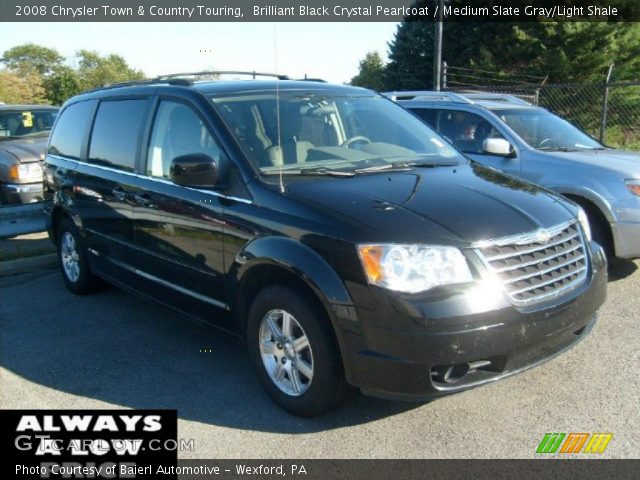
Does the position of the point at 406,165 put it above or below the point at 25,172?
above

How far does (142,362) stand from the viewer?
4.47 m

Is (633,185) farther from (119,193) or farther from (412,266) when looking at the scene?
(119,193)

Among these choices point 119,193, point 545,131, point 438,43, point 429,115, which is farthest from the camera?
point 438,43

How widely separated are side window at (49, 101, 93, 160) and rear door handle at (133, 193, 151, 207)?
58.5 inches

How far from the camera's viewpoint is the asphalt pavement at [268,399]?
10.8 feet

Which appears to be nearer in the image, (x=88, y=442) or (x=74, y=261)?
(x=88, y=442)

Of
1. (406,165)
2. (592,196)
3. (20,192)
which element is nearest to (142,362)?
(406,165)

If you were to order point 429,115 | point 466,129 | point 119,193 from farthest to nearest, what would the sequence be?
point 429,115 < point 466,129 < point 119,193

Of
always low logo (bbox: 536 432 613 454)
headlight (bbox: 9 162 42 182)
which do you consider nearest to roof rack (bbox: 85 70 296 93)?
always low logo (bbox: 536 432 613 454)

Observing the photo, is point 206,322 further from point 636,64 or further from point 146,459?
point 636,64

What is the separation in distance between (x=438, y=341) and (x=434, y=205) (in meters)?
0.80

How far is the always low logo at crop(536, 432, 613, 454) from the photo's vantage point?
317 cm

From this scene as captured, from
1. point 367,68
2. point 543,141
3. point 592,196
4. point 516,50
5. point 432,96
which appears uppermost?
point 367,68

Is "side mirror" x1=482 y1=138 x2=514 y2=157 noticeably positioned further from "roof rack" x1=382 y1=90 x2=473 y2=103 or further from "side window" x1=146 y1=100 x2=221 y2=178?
"side window" x1=146 y1=100 x2=221 y2=178
